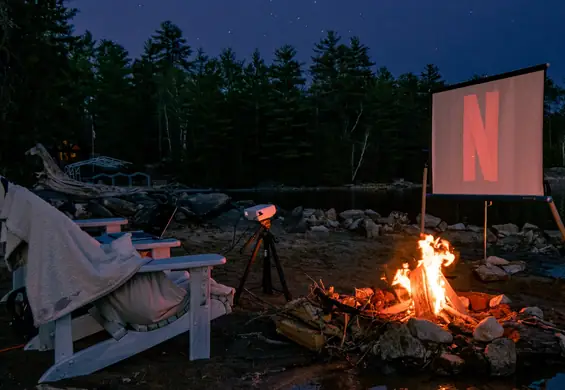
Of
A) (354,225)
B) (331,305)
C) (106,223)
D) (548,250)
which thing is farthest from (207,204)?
(331,305)

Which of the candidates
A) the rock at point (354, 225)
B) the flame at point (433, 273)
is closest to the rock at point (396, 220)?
the rock at point (354, 225)

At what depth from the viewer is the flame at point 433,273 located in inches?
182

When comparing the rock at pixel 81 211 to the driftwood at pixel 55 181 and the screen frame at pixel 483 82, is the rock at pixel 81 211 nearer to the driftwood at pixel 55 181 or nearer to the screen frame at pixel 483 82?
the driftwood at pixel 55 181

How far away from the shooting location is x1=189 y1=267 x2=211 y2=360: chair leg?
3.71 m

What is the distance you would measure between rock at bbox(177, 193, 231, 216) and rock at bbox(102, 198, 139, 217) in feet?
5.09

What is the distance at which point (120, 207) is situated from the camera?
14.5m

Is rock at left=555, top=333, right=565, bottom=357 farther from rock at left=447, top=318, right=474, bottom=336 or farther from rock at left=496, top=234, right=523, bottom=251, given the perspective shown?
rock at left=496, top=234, right=523, bottom=251

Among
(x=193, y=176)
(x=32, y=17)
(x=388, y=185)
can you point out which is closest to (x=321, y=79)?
(x=388, y=185)

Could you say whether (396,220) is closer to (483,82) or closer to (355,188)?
(483,82)

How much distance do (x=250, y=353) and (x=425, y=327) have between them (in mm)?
1483

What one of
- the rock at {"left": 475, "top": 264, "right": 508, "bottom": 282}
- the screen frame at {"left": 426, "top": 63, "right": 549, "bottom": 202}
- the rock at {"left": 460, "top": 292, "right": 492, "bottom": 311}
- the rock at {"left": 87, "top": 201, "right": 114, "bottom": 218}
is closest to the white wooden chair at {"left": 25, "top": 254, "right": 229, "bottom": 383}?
the rock at {"left": 460, "top": 292, "right": 492, "bottom": 311}

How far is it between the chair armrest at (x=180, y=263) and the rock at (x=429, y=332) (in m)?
1.72

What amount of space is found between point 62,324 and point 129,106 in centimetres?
4361

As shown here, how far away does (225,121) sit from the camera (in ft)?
140
